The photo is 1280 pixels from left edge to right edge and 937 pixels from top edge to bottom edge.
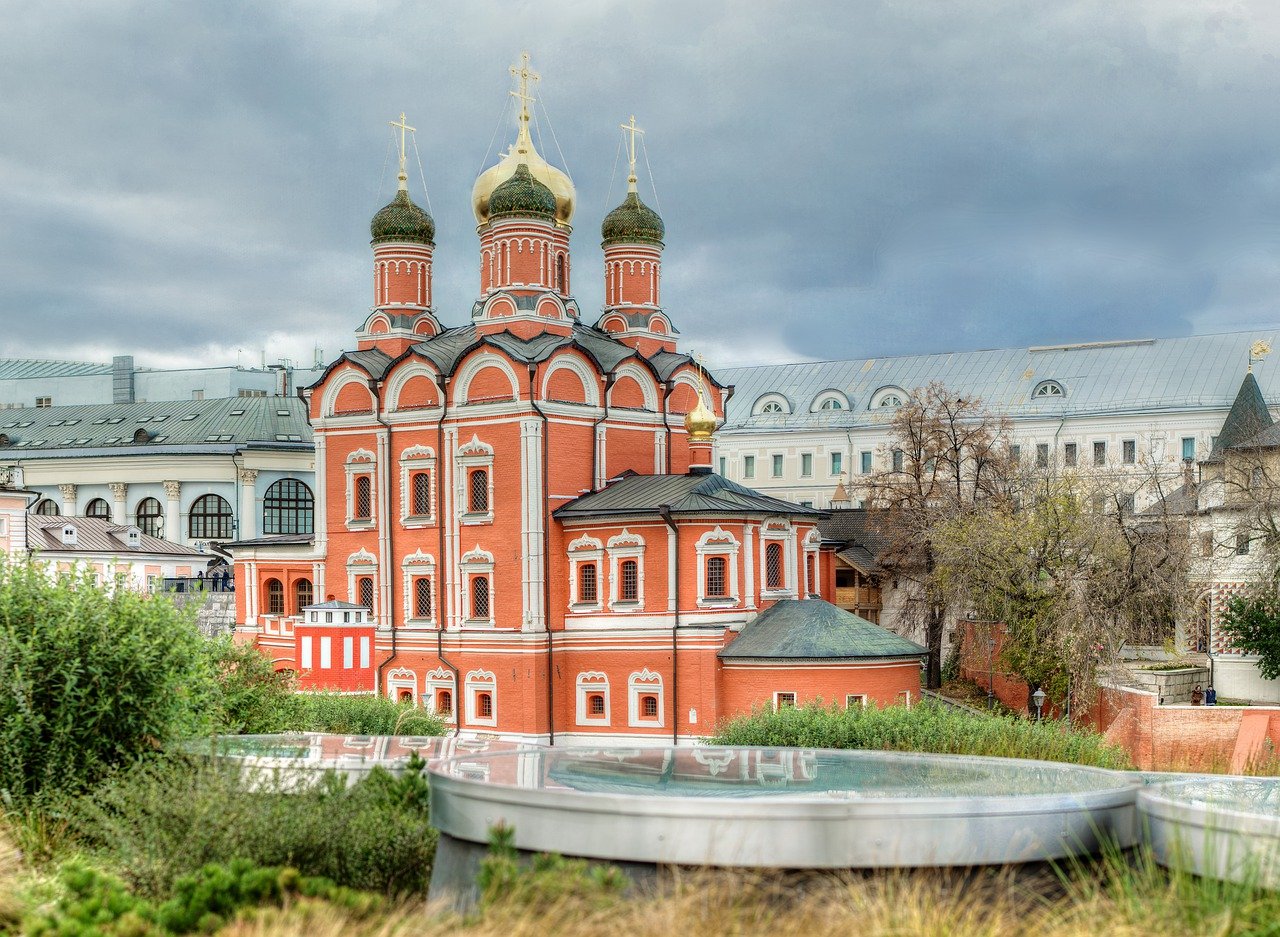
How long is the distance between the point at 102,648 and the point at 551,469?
22.2 m

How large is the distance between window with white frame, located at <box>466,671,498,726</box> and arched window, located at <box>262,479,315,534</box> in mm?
31851

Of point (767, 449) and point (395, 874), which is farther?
point (767, 449)

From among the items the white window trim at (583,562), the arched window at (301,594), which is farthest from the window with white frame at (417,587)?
the arched window at (301,594)

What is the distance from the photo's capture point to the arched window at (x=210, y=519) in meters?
67.6

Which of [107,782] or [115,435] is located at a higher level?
[115,435]

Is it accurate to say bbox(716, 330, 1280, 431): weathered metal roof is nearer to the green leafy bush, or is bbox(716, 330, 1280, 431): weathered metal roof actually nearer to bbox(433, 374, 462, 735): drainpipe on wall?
bbox(433, 374, 462, 735): drainpipe on wall

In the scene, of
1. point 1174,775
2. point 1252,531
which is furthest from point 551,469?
point 1174,775

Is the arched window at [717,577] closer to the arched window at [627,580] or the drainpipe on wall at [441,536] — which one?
the arched window at [627,580]

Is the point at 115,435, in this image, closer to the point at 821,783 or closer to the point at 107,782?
the point at 107,782

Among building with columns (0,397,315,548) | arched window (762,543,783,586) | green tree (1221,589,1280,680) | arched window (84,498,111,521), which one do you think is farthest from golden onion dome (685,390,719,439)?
arched window (84,498,111,521)

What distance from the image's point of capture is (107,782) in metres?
14.1

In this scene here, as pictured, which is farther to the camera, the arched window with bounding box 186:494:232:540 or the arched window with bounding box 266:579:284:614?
the arched window with bounding box 186:494:232:540

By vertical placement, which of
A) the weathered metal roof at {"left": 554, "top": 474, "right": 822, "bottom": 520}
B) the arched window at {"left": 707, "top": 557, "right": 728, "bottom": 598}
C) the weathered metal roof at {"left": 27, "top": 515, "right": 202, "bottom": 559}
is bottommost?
the arched window at {"left": 707, "top": 557, "right": 728, "bottom": 598}

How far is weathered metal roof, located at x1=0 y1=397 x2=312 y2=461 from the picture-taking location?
2729 inches
